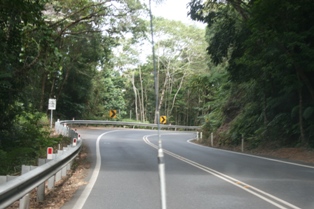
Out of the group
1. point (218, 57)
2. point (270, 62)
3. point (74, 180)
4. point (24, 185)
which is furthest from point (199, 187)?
point (218, 57)

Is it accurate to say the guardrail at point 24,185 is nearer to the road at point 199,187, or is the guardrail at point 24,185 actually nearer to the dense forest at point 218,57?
the road at point 199,187

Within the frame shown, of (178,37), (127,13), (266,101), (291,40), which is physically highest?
(178,37)

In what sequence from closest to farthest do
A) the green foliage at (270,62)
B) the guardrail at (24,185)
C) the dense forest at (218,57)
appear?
the guardrail at (24,185) → the dense forest at (218,57) → the green foliage at (270,62)

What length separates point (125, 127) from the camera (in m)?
48.9

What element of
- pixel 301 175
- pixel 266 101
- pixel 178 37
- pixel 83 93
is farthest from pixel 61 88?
pixel 301 175

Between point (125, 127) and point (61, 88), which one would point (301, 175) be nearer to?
point (61, 88)

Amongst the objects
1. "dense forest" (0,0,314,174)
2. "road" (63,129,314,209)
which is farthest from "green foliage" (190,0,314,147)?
"road" (63,129,314,209)

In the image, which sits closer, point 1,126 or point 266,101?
point 1,126

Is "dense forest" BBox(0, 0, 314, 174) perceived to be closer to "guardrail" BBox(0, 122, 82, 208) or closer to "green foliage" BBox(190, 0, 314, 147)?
"green foliage" BBox(190, 0, 314, 147)

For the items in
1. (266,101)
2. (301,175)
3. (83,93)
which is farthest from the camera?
(83,93)

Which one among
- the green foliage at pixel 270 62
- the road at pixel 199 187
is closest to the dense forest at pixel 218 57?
the green foliage at pixel 270 62

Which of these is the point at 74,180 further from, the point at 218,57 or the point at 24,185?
the point at 218,57

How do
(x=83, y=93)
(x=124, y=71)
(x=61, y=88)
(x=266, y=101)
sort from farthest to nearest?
(x=124, y=71), (x=83, y=93), (x=61, y=88), (x=266, y=101)

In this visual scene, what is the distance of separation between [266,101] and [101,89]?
3242cm
